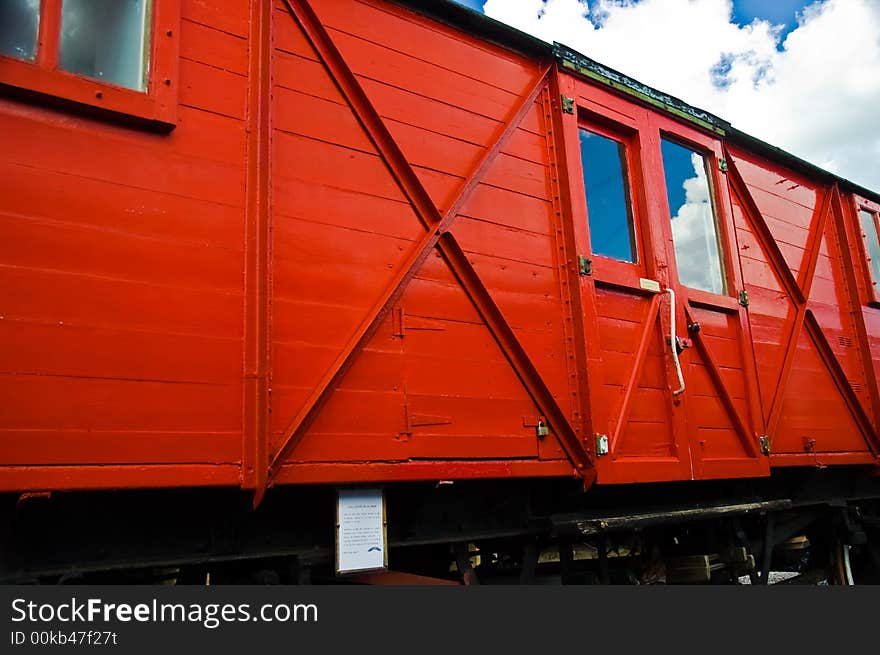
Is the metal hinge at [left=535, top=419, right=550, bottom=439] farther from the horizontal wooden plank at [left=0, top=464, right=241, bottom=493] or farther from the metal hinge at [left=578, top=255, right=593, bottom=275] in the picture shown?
the horizontal wooden plank at [left=0, top=464, right=241, bottom=493]

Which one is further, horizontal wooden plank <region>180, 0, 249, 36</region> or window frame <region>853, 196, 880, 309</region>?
window frame <region>853, 196, 880, 309</region>

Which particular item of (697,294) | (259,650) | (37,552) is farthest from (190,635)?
(697,294)

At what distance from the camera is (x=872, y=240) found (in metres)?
6.91

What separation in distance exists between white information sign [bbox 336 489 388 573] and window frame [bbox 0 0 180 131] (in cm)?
176

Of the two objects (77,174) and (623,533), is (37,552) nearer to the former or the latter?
(77,174)

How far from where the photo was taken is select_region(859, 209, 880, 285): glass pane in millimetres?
6820

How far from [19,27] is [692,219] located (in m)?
4.32

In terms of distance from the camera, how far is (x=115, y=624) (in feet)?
8.10

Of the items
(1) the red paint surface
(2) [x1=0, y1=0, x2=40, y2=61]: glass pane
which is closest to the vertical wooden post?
(1) the red paint surface

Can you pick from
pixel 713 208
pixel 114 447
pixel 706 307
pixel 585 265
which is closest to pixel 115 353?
pixel 114 447

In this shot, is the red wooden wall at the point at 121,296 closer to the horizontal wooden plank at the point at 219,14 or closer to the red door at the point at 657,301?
the horizontal wooden plank at the point at 219,14

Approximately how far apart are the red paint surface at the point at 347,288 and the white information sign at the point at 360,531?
144mm

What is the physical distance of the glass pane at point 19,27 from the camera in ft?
8.55

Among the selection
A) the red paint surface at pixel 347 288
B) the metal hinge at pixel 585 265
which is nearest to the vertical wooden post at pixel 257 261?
the red paint surface at pixel 347 288
